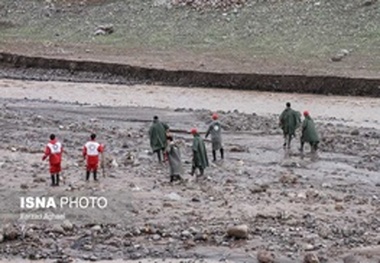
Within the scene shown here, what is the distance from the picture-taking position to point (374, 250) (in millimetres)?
14305

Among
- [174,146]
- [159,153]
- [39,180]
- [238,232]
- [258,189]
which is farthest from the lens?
[159,153]

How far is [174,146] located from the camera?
60.8ft

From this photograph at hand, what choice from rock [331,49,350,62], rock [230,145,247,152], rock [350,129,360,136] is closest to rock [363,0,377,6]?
rock [331,49,350,62]

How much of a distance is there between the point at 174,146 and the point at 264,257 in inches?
212

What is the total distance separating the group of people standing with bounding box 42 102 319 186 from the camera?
1691 cm

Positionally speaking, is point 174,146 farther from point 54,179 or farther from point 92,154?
point 54,179

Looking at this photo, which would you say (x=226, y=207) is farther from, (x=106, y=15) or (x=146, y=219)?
(x=106, y=15)

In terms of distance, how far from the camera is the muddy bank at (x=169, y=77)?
33781mm

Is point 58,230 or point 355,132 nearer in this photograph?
point 58,230

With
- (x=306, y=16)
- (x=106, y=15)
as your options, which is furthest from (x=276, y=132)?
(x=106, y=15)

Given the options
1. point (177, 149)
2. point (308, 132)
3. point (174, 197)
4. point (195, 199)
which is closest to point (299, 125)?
point (308, 132)

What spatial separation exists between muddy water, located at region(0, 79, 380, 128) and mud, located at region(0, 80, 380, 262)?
172cm

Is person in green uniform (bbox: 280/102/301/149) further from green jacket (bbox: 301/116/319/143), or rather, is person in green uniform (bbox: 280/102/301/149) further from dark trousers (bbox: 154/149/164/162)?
dark trousers (bbox: 154/149/164/162)

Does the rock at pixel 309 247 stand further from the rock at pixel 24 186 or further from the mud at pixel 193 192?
the rock at pixel 24 186
